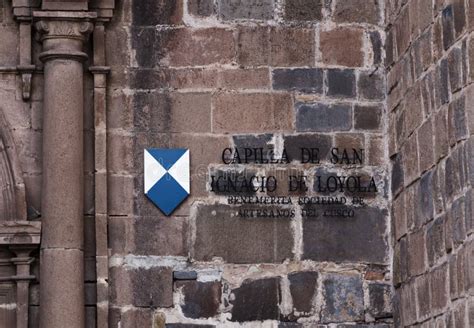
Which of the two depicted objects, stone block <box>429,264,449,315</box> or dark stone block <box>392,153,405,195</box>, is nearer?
stone block <box>429,264,449,315</box>

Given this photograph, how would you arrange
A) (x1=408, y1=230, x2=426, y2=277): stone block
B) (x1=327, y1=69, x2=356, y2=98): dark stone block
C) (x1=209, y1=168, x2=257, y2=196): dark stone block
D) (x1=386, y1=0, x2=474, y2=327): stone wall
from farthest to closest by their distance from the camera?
(x1=327, y1=69, x2=356, y2=98): dark stone block → (x1=209, y1=168, x2=257, y2=196): dark stone block → (x1=408, y1=230, x2=426, y2=277): stone block → (x1=386, y1=0, x2=474, y2=327): stone wall

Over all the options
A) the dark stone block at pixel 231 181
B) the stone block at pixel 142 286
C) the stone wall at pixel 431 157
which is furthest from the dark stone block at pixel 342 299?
the stone block at pixel 142 286

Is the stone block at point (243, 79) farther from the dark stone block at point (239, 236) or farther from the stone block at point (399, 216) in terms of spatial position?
the stone block at point (399, 216)

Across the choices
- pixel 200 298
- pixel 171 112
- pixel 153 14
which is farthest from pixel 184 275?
pixel 153 14

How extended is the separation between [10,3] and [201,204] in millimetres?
1716

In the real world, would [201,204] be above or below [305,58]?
below

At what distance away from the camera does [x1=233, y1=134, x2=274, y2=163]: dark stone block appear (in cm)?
909

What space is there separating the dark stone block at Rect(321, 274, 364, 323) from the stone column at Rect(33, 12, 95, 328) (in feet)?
4.89

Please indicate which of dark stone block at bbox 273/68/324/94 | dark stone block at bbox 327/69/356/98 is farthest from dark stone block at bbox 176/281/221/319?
dark stone block at bbox 327/69/356/98

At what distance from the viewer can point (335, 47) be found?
927cm

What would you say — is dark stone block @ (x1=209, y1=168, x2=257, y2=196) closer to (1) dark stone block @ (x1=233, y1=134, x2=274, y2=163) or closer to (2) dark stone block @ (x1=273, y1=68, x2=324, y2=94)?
(1) dark stone block @ (x1=233, y1=134, x2=274, y2=163)

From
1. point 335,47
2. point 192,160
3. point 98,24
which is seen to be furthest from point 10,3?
point 335,47

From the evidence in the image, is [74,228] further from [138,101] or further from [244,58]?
[244,58]

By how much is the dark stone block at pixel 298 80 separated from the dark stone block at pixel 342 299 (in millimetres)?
1189
